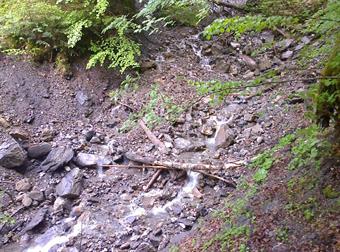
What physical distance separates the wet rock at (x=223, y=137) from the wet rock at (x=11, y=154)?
3.66 metres

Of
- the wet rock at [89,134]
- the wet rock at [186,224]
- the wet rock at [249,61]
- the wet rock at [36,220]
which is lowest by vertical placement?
the wet rock at [186,224]

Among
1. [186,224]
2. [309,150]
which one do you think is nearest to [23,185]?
[186,224]

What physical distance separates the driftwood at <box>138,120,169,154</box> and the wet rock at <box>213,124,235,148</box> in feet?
3.30

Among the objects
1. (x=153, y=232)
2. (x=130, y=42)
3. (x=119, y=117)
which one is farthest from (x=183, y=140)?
(x=130, y=42)

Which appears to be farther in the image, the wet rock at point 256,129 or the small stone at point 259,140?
the wet rock at point 256,129

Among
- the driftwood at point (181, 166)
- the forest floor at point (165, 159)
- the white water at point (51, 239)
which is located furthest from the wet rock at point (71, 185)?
the driftwood at point (181, 166)

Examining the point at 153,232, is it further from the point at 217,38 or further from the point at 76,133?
the point at 217,38

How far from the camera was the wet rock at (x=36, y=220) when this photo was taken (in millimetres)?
5656

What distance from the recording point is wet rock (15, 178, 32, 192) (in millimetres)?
6188

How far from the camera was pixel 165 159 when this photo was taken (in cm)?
654

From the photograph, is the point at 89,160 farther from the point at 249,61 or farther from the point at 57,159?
the point at 249,61

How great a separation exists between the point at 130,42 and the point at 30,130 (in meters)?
3.02

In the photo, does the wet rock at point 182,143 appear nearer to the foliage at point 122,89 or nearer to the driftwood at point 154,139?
the driftwood at point 154,139

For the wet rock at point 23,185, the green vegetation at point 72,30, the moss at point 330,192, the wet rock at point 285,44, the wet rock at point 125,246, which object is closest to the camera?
the moss at point 330,192
